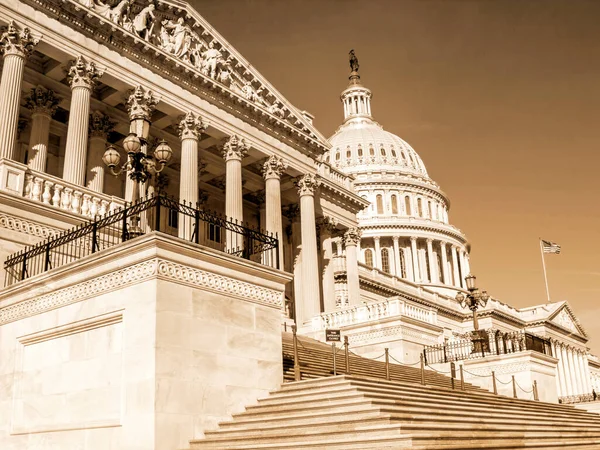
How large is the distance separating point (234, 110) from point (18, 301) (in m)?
22.2

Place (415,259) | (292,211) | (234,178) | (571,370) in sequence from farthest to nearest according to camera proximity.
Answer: (415,259) → (571,370) → (292,211) → (234,178)

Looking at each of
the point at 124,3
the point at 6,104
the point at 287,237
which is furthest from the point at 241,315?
the point at 287,237

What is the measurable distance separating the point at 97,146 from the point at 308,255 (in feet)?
45.5

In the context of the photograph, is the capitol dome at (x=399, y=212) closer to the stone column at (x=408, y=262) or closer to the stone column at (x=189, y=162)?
the stone column at (x=408, y=262)

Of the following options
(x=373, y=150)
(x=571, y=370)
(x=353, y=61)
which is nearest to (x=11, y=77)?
(x=571, y=370)

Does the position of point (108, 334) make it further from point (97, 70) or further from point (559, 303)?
point (559, 303)

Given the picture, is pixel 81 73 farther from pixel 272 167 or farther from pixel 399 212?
pixel 399 212

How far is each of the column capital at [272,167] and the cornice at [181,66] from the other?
1.58 metres

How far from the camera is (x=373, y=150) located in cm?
13075

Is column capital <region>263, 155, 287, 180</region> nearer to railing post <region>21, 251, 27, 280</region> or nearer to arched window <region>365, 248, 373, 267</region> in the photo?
railing post <region>21, 251, 27, 280</region>

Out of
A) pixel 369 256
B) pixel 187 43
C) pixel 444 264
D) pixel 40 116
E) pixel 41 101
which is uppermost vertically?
pixel 369 256

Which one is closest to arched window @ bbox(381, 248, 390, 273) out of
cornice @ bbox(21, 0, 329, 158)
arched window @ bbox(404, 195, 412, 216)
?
arched window @ bbox(404, 195, 412, 216)

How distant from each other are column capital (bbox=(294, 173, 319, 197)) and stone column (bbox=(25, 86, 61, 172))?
15.6 meters

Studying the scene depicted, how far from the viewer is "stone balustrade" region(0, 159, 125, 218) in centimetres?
2069
